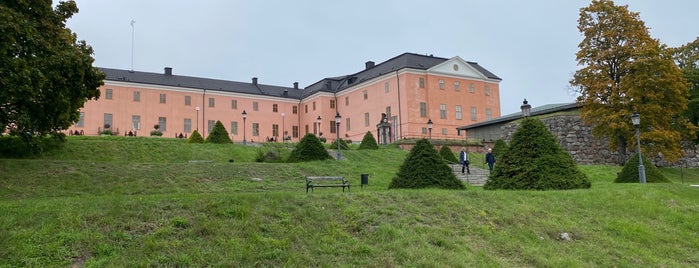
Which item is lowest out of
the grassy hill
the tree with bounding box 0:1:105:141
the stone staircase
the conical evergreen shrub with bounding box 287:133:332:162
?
the grassy hill

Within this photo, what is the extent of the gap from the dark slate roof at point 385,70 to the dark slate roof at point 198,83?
346 centimetres

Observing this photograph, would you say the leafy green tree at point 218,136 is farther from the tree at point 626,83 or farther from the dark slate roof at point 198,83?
the dark slate roof at point 198,83

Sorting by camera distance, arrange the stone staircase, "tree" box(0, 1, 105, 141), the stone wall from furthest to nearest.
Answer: the stone wall → the stone staircase → "tree" box(0, 1, 105, 141)

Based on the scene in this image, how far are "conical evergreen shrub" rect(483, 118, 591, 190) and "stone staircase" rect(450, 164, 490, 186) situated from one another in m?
6.23

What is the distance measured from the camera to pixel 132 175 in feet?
62.7

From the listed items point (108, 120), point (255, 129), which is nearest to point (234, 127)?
point (255, 129)

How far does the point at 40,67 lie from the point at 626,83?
93.9ft

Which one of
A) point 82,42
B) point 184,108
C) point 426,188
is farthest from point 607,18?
point 184,108

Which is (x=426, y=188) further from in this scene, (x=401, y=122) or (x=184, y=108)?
(x=184, y=108)

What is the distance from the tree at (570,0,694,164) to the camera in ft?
98.4

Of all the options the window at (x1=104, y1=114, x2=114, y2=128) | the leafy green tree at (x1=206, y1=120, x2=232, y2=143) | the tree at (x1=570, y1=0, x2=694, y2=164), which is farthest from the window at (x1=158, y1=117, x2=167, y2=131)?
the tree at (x1=570, y1=0, x2=694, y2=164)

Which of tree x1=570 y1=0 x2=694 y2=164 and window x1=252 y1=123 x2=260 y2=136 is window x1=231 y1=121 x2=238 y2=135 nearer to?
window x1=252 y1=123 x2=260 y2=136

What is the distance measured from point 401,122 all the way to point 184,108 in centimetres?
2214

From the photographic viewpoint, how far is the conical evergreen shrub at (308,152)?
2520 cm
